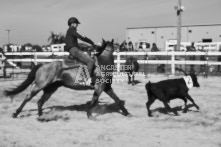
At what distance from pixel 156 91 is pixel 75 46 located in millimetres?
2078

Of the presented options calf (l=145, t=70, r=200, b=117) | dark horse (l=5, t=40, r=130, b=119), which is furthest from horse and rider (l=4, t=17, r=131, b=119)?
calf (l=145, t=70, r=200, b=117)

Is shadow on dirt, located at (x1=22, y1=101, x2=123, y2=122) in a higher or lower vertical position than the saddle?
lower

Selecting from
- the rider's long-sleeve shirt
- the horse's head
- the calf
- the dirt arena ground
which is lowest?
the dirt arena ground

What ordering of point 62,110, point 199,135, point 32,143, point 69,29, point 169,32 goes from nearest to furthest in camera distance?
1. point 32,143
2. point 199,135
3. point 69,29
4. point 62,110
5. point 169,32

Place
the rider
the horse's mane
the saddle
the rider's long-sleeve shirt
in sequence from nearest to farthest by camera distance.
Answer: the rider's long-sleeve shirt < the rider < the saddle < the horse's mane

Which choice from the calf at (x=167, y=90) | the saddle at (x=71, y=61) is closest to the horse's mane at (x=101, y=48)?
the saddle at (x=71, y=61)

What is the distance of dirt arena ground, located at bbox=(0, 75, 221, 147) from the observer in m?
4.78

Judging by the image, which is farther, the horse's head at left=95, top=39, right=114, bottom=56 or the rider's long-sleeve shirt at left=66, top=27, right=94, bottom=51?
the horse's head at left=95, top=39, right=114, bottom=56

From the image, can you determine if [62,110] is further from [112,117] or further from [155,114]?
[155,114]

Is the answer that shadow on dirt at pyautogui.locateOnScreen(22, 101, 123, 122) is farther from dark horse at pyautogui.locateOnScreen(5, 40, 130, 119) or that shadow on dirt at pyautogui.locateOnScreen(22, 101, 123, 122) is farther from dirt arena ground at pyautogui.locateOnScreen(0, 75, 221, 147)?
dark horse at pyautogui.locateOnScreen(5, 40, 130, 119)

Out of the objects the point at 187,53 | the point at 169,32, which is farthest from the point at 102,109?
the point at 169,32

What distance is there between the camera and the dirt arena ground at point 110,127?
478cm

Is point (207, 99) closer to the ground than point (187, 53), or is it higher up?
closer to the ground

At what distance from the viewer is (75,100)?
927 centimetres
